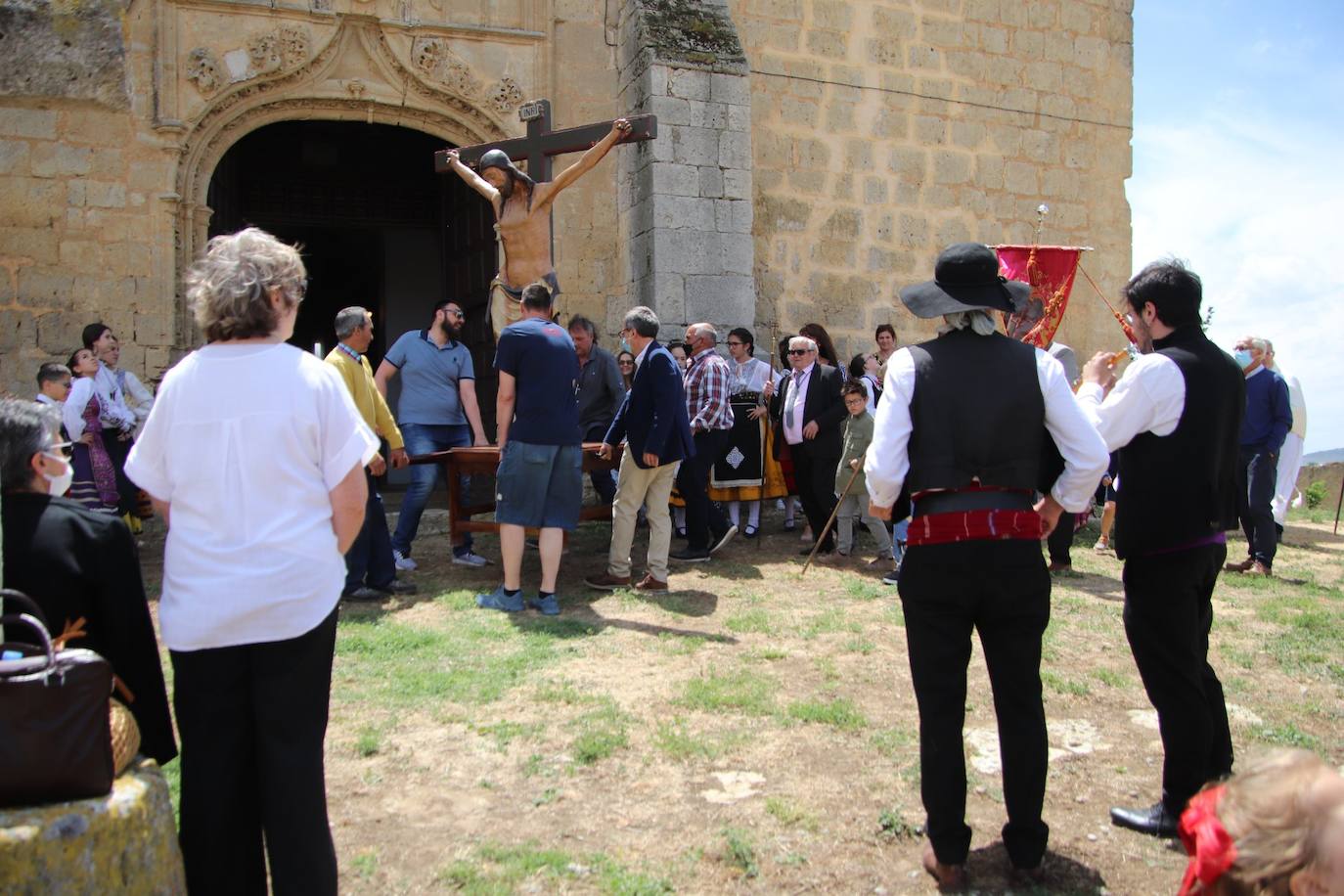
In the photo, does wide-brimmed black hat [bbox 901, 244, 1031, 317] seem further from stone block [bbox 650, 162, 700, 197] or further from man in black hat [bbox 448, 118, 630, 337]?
stone block [bbox 650, 162, 700, 197]

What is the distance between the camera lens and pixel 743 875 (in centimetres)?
314

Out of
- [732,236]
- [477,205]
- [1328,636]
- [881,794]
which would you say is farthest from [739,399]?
[881,794]

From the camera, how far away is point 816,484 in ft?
26.7

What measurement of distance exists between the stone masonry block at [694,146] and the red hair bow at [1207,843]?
25.8ft

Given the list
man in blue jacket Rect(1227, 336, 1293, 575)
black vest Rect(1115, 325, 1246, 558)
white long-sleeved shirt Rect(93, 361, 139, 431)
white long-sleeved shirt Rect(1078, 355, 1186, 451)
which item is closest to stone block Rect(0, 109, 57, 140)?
white long-sleeved shirt Rect(93, 361, 139, 431)

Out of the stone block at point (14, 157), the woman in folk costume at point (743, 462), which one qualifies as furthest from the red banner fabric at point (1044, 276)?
the stone block at point (14, 157)

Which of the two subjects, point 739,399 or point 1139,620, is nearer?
point 1139,620

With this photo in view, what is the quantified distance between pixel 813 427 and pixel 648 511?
1.68 meters

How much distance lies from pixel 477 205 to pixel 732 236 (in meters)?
2.51

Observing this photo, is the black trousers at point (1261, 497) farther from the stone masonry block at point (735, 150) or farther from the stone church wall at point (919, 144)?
the stone masonry block at point (735, 150)

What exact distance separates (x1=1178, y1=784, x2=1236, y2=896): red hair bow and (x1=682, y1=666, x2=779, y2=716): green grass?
8.66 feet

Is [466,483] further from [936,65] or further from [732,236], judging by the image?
[936,65]

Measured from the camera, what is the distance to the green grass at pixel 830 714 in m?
4.38

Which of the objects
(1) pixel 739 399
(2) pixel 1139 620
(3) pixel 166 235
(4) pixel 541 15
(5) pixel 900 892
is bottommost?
(5) pixel 900 892
